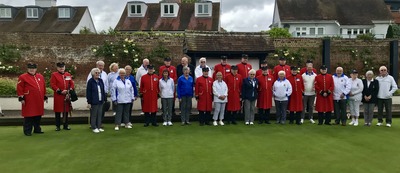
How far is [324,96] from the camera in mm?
9016

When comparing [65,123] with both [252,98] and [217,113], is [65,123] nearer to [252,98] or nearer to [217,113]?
[217,113]

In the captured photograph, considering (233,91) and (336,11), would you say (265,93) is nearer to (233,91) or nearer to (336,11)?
(233,91)

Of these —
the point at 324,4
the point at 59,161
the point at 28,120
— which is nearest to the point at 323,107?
the point at 59,161

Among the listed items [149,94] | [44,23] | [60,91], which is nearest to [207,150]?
[149,94]

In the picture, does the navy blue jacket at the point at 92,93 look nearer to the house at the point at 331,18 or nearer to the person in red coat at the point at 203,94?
the person in red coat at the point at 203,94

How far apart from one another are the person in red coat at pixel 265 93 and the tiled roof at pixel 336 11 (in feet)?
85.6

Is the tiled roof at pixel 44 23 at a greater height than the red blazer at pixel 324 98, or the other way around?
the tiled roof at pixel 44 23

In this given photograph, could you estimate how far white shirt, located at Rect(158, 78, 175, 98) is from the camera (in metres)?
8.93

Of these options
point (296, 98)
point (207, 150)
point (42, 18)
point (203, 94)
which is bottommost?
point (207, 150)

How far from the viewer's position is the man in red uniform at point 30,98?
25.1ft

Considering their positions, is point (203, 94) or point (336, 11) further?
point (336, 11)

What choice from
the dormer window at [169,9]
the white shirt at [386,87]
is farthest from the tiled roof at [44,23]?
the white shirt at [386,87]

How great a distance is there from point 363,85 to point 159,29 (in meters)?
22.5

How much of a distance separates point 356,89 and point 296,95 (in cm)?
161
